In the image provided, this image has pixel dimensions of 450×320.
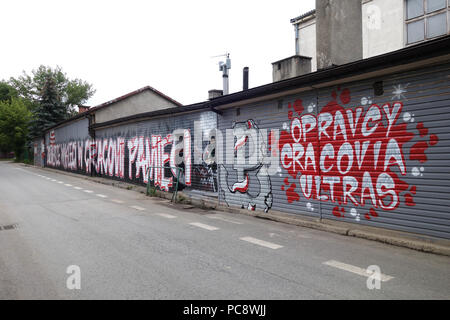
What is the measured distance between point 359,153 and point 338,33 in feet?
14.7

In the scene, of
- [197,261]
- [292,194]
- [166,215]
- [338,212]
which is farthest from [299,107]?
[197,261]

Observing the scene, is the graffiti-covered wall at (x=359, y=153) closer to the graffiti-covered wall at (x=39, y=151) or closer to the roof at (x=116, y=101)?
the roof at (x=116, y=101)

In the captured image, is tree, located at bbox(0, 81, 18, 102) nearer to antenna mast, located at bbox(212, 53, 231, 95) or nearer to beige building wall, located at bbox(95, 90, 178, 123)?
beige building wall, located at bbox(95, 90, 178, 123)

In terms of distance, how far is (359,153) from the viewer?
23.8ft

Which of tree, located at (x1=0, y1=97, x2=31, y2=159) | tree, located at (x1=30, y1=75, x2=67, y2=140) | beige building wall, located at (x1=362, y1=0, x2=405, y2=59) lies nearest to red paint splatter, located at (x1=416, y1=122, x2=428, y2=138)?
beige building wall, located at (x1=362, y1=0, x2=405, y2=59)

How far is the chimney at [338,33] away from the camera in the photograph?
388 inches

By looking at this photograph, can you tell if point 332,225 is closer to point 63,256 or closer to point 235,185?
point 235,185

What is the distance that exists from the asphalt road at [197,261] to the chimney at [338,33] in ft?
17.1

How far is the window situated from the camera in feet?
39.3

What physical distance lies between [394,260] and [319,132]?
11.7ft

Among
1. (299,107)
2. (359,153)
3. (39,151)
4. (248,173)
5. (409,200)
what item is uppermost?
(299,107)

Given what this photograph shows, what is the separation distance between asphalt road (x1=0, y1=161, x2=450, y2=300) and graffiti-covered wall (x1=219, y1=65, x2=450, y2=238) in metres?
0.88

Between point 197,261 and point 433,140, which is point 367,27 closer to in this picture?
point 433,140

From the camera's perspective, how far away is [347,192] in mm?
7504
